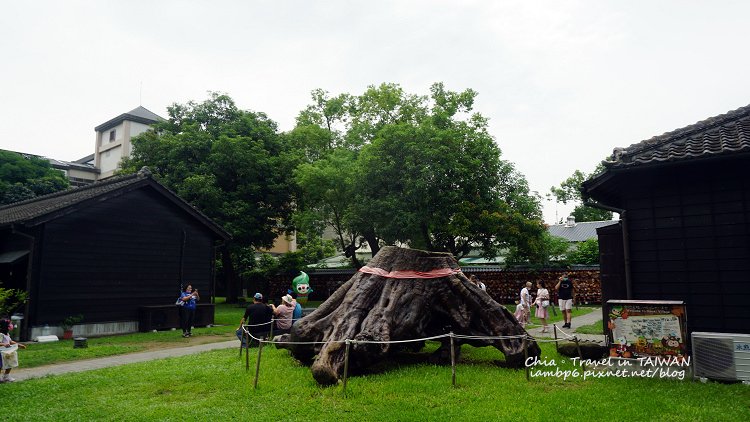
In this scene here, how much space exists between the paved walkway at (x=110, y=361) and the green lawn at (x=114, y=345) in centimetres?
56

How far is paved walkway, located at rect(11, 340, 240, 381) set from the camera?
11000 millimetres

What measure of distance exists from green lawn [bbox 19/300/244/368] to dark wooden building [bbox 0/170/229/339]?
4.47 feet

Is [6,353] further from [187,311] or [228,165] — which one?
[228,165]

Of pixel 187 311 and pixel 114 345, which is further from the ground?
pixel 187 311

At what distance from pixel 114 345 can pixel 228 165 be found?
17941mm

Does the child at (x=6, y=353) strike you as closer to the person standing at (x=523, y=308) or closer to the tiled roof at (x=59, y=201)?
the tiled roof at (x=59, y=201)

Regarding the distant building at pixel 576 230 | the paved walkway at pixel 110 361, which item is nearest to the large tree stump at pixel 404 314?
the paved walkway at pixel 110 361

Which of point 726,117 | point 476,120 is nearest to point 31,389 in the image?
point 726,117

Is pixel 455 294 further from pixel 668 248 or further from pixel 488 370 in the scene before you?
pixel 668 248

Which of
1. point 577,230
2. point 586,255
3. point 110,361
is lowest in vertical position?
point 110,361

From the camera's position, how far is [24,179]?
38.6m

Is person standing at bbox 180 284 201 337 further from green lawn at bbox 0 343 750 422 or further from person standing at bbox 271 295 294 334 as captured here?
green lawn at bbox 0 343 750 422

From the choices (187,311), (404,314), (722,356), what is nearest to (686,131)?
(722,356)

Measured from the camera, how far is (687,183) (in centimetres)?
984
